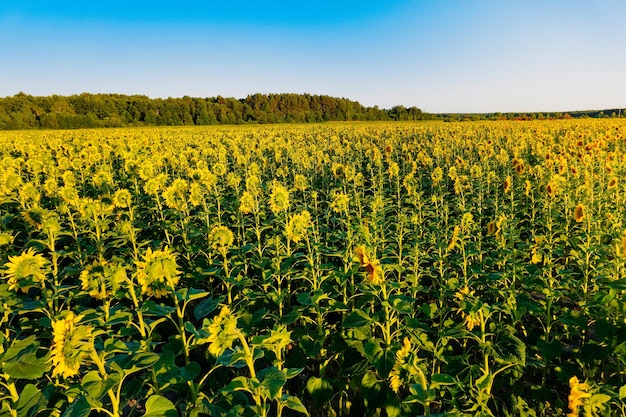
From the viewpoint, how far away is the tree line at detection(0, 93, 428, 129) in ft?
168

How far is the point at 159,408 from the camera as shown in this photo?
1.72 m

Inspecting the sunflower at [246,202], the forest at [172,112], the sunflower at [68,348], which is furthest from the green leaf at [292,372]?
the forest at [172,112]

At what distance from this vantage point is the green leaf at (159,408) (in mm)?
1699

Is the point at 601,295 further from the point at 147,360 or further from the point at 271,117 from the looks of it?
the point at 271,117

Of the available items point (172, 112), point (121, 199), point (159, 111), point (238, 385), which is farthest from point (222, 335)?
point (159, 111)

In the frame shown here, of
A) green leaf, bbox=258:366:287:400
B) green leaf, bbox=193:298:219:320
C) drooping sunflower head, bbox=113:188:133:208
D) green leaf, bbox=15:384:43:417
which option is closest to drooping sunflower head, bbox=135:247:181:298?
green leaf, bbox=193:298:219:320

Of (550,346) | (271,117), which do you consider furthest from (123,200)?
(271,117)

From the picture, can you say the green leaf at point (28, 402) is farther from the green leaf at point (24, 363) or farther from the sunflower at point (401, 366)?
the sunflower at point (401, 366)

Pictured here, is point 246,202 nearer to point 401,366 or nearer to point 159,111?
point 401,366

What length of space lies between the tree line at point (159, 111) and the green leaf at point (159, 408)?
57483 mm

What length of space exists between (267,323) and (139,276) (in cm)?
141

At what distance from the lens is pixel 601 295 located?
260 centimetres

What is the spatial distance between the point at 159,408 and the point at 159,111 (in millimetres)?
69476

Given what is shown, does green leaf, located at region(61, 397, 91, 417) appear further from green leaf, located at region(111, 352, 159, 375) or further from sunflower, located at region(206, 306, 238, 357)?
sunflower, located at region(206, 306, 238, 357)
